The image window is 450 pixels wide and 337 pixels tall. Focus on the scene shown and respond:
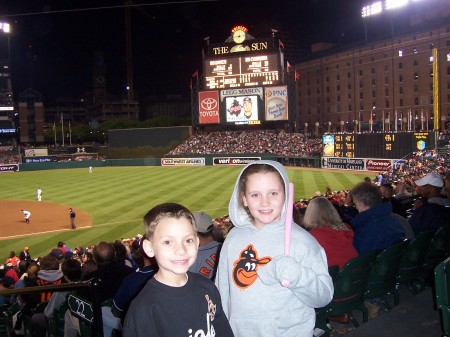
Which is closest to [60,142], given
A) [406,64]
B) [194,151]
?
[194,151]

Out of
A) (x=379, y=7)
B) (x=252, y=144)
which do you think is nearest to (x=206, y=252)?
(x=252, y=144)

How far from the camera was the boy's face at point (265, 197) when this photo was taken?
2859 mm

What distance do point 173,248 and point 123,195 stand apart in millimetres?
29502

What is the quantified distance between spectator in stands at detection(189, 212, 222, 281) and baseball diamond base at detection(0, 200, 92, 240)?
17957mm

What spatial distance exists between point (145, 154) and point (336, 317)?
226 ft

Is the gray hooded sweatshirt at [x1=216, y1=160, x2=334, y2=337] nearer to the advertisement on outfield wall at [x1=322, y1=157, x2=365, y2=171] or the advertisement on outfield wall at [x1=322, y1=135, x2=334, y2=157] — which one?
the advertisement on outfield wall at [x1=322, y1=157, x2=365, y2=171]

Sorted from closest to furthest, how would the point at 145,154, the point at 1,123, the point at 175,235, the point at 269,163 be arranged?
the point at 175,235
the point at 269,163
the point at 145,154
the point at 1,123

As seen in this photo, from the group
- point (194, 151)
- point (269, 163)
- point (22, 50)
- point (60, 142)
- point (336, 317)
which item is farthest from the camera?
point (22, 50)

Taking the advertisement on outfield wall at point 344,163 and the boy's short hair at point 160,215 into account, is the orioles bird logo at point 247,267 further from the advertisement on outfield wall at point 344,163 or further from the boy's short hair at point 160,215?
the advertisement on outfield wall at point 344,163

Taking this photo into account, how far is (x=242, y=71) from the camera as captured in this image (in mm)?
62188

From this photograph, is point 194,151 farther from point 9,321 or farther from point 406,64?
point 9,321

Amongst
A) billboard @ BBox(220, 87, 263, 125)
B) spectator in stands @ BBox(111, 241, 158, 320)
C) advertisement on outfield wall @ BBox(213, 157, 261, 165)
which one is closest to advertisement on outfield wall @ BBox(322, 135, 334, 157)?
advertisement on outfield wall @ BBox(213, 157, 261, 165)

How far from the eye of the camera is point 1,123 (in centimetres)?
9325

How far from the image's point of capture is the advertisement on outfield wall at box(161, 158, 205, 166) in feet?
191
